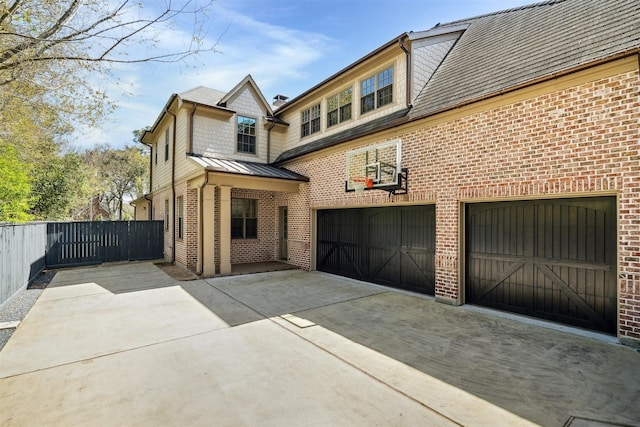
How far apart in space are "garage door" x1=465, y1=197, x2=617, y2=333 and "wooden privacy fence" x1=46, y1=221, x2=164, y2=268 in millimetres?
12478

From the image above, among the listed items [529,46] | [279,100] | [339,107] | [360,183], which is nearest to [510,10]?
[529,46]

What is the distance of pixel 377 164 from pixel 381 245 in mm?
2274

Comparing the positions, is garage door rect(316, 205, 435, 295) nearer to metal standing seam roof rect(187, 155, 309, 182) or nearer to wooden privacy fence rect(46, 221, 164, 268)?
metal standing seam roof rect(187, 155, 309, 182)

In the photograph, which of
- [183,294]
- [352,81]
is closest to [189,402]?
[183,294]

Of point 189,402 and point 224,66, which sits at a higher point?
point 224,66

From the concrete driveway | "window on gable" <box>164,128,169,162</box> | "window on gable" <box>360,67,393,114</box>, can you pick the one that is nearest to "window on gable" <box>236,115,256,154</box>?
"window on gable" <box>164,128,169,162</box>

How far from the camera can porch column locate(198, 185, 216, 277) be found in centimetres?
952

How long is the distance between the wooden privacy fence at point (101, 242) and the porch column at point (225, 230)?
535 cm

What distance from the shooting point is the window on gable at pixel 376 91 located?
29.2 feet

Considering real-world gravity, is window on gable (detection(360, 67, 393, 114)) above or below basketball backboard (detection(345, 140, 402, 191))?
above

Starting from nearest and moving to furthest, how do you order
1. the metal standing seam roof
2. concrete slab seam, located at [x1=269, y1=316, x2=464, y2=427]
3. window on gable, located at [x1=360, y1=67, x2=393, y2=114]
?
concrete slab seam, located at [x1=269, y1=316, x2=464, y2=427], window on gable, located at [x1=360, y1=67, x2=393, y2=114], the metal standing seam roof

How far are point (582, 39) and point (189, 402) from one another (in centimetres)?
848

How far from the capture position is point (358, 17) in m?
8.58

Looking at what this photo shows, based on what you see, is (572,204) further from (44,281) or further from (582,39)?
(44,281)
